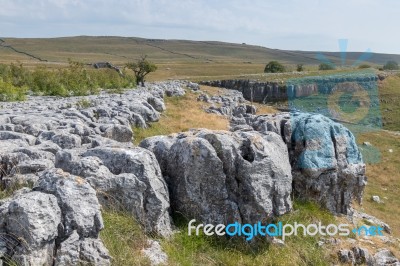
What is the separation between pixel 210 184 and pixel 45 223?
162 inches

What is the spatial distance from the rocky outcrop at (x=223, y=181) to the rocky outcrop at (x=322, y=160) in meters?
3.02

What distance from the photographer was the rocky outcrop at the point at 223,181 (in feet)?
32.0

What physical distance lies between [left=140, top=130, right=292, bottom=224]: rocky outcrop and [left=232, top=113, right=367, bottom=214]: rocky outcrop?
3022 mm

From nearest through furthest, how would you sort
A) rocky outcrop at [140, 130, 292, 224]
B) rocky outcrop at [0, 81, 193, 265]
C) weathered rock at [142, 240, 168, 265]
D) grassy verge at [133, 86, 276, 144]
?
rocky outcrop at [0, 81, 193, 265]
weathered rock at [142, 240, 168, 265]
rocky outcrop at [140, 130, 292, 224]
grassy verge at [133, 86, 276, 144]


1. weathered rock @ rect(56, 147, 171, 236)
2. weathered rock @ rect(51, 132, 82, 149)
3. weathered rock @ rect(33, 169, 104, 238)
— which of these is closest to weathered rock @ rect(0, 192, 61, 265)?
weathered rock @ rect(33, 169, 104, 238)

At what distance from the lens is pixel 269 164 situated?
10055 mm

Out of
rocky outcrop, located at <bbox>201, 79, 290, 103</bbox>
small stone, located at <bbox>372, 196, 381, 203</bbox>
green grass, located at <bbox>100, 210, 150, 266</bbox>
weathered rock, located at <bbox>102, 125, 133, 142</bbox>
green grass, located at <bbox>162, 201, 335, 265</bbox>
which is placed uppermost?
green grass, located at <bbox>100, 210, 150, 266</bbox>

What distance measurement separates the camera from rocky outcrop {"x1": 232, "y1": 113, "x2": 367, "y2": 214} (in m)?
13.4

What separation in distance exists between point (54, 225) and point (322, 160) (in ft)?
30.1

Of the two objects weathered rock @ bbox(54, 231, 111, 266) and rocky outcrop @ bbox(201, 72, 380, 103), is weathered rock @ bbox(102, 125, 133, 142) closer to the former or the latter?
weathered rock @ bbox(54, 231, 111, 266)

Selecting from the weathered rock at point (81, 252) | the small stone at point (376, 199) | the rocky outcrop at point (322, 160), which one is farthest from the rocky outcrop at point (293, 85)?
the weathered rock at point (81, 252)

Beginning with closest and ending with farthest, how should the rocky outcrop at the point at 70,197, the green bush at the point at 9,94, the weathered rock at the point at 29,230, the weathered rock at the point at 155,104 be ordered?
the weathered rock at the point at 29,230 → the rocky outcrop at the point at 70,197 → the green bush at the point at 9,94 → the weathered rock at the point at 155,104

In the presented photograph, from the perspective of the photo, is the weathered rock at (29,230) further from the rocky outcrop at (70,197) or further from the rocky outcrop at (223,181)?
the rocky outcrop at (223,181)

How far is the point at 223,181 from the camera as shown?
9.84 metres
